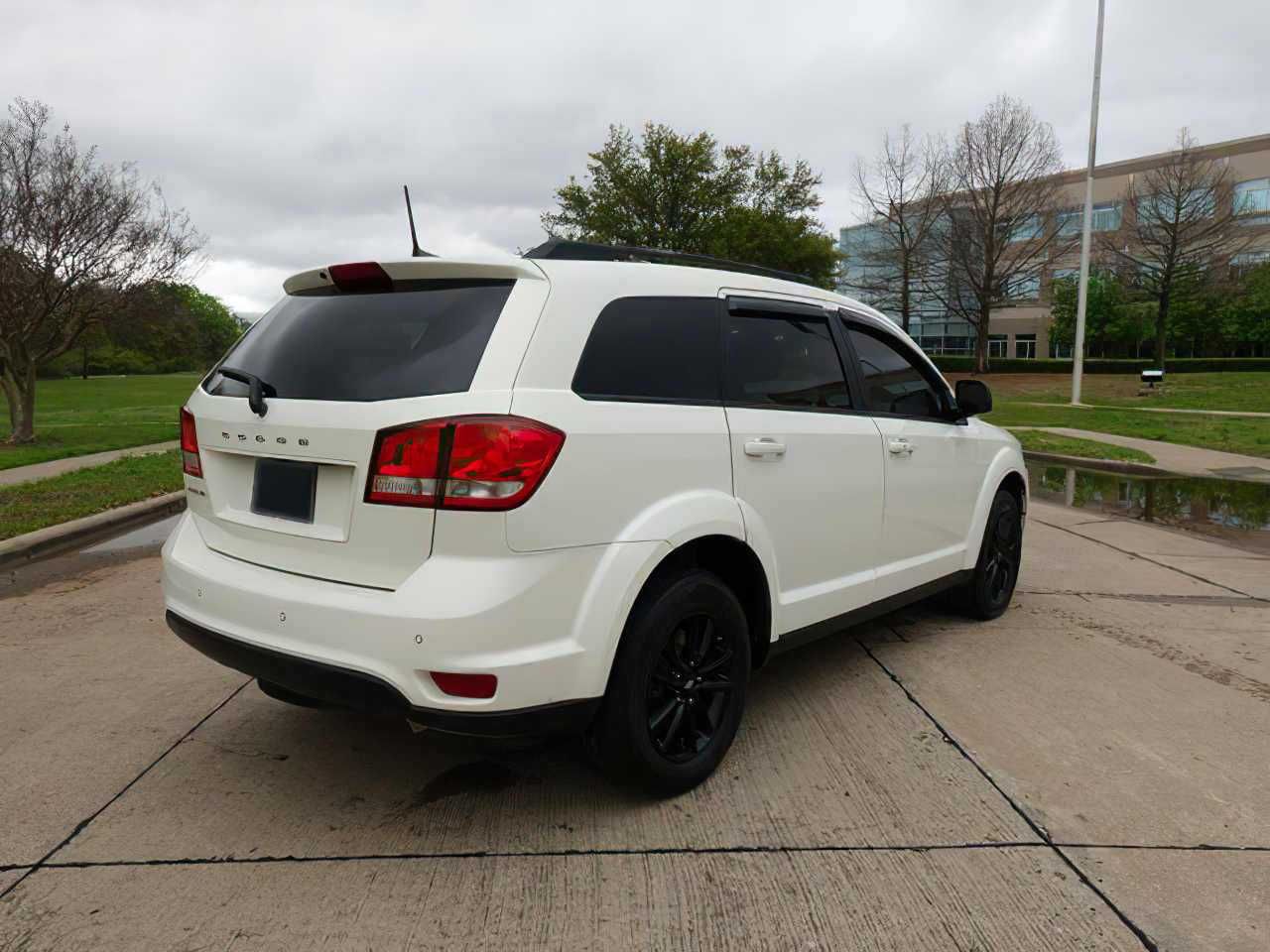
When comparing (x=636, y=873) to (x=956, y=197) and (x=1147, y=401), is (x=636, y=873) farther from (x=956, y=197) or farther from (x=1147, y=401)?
(x=956, y=197)

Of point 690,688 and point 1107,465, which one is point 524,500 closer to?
point 690,688

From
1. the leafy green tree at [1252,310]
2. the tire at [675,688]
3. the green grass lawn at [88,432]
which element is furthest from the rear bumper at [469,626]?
the leafy green tree at [1252,310]

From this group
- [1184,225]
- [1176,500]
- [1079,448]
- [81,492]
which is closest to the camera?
[81,492]

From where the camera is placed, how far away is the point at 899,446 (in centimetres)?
402

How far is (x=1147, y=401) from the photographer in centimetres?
2870

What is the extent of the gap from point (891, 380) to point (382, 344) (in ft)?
8.36

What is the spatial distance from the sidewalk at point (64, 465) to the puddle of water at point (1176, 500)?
1232 centimetres

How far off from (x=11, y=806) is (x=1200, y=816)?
13.1 feet

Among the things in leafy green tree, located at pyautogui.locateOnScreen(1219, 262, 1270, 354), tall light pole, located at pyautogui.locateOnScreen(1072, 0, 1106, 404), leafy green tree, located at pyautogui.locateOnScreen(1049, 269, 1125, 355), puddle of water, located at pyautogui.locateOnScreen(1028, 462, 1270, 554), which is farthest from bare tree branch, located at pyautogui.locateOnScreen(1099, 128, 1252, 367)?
puddle of water, located at pyautogui.locateOnScreen(1028, 462, 1270, 554)

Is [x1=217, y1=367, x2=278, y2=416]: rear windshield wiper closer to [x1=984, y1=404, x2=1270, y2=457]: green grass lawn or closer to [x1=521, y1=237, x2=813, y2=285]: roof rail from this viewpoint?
[x1=521, y1=237, x2=813, y2=285]: roof rail

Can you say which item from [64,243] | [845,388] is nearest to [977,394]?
[845,388]

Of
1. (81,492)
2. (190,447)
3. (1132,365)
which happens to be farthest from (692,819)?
(1132,365)

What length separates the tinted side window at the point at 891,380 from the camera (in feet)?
13.2

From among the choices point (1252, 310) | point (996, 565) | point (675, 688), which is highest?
point (1252, 310)
